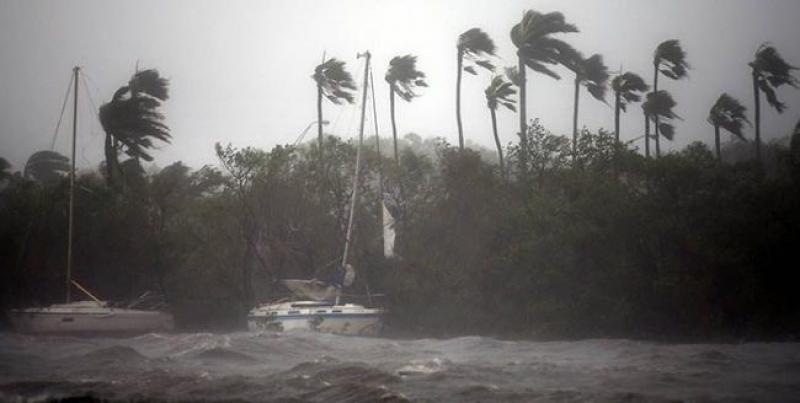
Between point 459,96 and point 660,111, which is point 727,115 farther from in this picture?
point 459,96

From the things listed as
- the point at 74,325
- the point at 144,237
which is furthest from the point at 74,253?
the point at 74,325

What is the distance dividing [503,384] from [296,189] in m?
23.9

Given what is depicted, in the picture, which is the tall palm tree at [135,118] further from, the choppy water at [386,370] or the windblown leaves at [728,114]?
the windblown leaves at [728,114]

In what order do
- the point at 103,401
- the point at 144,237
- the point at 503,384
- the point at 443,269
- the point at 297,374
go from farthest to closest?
the point at 144,237
the point at 443,269
the point at 297,374
the point at 503,384
the point at 103,401

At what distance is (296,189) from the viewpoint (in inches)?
1502

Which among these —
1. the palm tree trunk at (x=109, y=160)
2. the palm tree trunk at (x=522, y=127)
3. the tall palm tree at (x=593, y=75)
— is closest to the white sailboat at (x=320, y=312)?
the palm tree trunk at (x=522, y=127)

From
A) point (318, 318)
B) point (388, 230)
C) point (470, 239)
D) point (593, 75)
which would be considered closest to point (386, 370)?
point (318, 318)

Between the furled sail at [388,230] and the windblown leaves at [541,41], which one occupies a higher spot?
the windblown leaves at [541,41]

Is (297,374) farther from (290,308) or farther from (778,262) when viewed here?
(778,262)

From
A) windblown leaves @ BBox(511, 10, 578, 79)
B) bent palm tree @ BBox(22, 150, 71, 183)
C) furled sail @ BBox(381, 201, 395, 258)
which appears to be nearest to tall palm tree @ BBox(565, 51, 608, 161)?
windblown leaves @ BBox(511, 10, 578, 79)

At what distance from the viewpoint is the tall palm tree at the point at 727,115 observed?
46625 mm

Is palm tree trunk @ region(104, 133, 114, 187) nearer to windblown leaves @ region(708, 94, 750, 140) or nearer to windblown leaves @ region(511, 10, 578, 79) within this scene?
windblown leaves @ region(511, 10, 578, 79)

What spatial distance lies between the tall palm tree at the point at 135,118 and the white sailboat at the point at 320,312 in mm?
12207

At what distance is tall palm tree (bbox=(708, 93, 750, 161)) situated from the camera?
4662 cm
